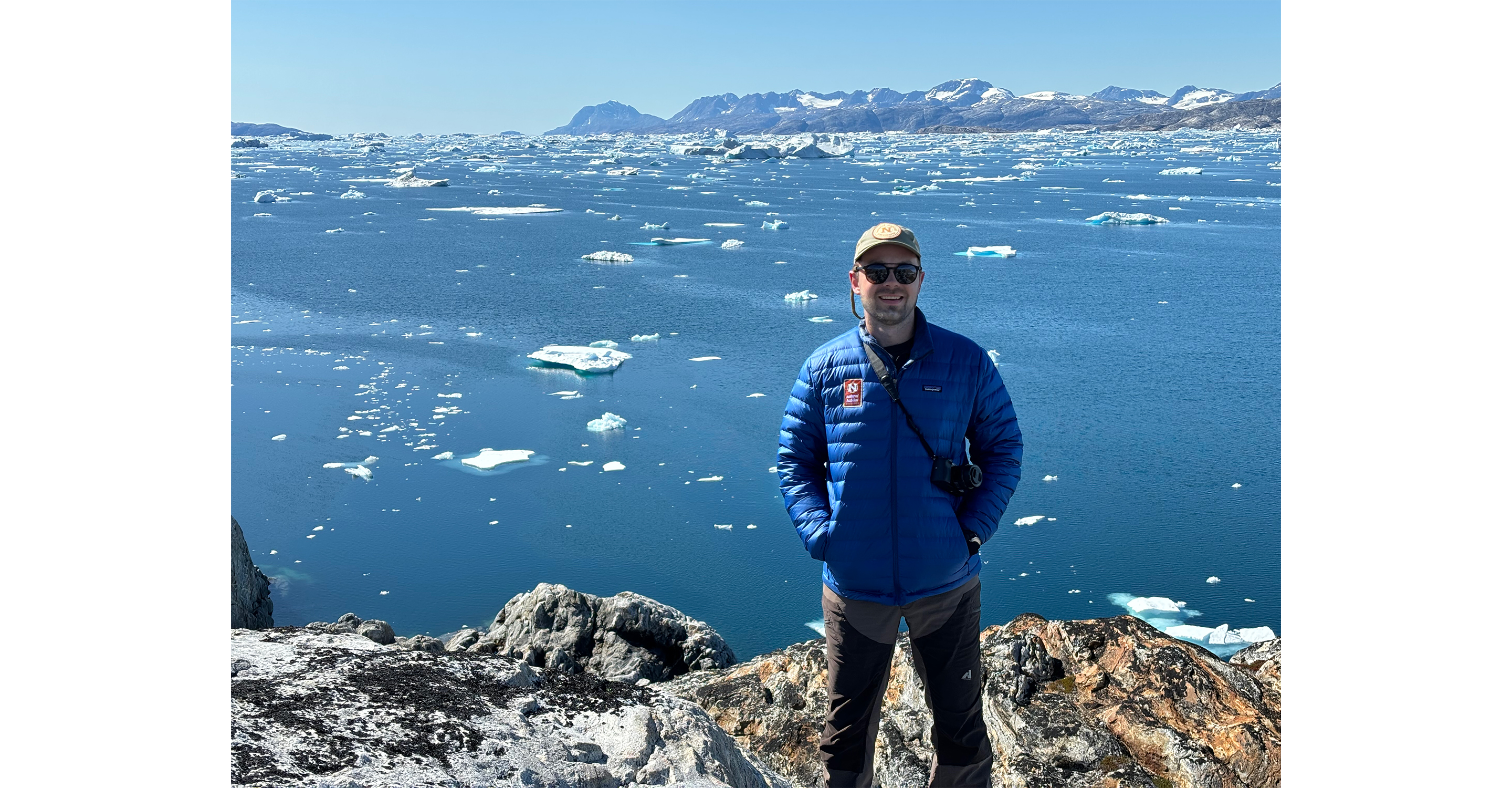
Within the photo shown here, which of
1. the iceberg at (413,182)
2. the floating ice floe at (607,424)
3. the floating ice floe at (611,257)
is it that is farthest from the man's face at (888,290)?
the iceberg at (413,182)

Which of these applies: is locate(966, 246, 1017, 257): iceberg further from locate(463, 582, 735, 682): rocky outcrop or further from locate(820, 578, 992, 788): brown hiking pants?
locate(820, 578, 992, 788): brown hiking pants

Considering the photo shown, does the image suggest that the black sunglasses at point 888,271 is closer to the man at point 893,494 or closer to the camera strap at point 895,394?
the man at point 893,494

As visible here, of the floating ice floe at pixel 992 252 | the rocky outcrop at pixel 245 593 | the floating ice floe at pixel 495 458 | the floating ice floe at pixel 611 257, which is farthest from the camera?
the floating ice floe at pixel 611 257

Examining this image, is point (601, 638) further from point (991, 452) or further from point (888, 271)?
point (888, 271)

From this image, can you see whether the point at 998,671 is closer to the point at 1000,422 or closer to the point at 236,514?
the point at 1000,422

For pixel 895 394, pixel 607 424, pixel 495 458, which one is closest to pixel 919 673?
pixel 895 394

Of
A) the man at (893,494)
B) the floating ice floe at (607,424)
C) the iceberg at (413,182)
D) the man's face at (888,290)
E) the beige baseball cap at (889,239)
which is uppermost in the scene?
the iceberg at (413,182)
